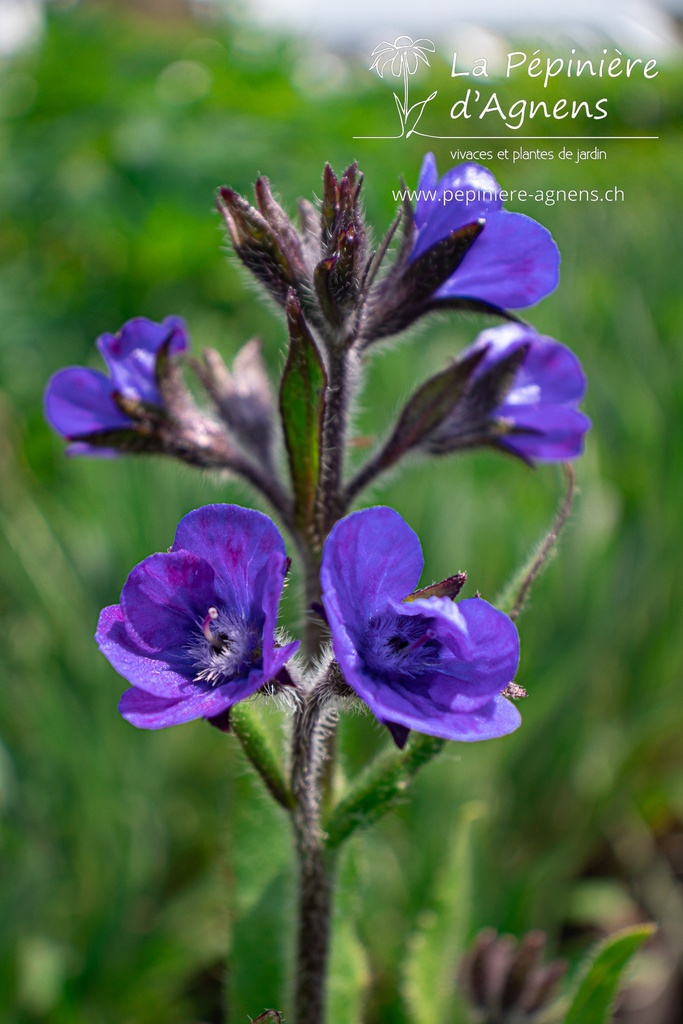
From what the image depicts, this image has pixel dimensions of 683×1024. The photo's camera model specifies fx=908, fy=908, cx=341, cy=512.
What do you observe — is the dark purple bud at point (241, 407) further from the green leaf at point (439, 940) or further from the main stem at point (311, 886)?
the green leaf at point (439, 940)

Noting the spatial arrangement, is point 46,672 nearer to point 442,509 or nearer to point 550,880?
point 442,509

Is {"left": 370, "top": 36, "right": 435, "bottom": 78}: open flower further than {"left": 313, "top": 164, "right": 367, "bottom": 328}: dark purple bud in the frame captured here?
Yes

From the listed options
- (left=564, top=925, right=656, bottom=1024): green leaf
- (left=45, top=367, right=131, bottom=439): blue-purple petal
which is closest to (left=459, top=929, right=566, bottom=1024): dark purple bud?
(left=564, top=925, right=656, bottom=1024): green leaf

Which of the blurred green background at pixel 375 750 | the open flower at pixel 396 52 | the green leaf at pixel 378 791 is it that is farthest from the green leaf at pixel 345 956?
the open flower at pixel 396 52

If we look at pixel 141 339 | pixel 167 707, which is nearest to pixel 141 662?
pixel 167 707

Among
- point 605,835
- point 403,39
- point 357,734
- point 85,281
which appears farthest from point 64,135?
point 605,835

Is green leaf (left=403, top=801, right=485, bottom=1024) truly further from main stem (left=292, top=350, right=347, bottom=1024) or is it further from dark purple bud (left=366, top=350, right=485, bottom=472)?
dark purple bud (left=366, top=350, right=485, bottom=472)
